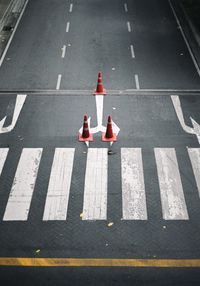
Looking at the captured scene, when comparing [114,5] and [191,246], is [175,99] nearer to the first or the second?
[191,246]

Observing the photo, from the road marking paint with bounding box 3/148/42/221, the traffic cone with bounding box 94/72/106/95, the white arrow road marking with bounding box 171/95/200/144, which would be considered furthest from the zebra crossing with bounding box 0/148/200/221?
the traffic cone with bounding box 94/72/106/95

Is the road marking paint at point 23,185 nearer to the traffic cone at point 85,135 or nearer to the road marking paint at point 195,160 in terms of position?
the traffic cone at point 85,135

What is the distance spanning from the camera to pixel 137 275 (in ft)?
30.6

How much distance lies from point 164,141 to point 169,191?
2513mm

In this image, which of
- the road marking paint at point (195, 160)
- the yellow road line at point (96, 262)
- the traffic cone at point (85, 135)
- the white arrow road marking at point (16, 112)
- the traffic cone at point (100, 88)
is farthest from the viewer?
the traffic cone at point (100, 88)

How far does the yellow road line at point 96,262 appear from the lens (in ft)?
31.5

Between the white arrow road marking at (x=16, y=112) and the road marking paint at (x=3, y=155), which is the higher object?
the white arrow road marking at (x=16, y=112)

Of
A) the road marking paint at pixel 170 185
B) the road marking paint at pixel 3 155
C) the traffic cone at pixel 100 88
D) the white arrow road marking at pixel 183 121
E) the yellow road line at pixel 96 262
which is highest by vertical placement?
the traffic cone at pixel 100 88

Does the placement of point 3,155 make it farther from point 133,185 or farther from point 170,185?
point 170,185

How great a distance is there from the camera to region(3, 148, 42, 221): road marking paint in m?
11.1

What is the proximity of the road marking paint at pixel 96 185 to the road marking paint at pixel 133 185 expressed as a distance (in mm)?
538

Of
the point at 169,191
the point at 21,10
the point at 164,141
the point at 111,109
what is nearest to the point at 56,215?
the point at 169,191

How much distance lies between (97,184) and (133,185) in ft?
3.33

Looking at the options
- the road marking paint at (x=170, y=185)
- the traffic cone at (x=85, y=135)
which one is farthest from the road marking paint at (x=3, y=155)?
the road marking paint at (x=170, y=185)
